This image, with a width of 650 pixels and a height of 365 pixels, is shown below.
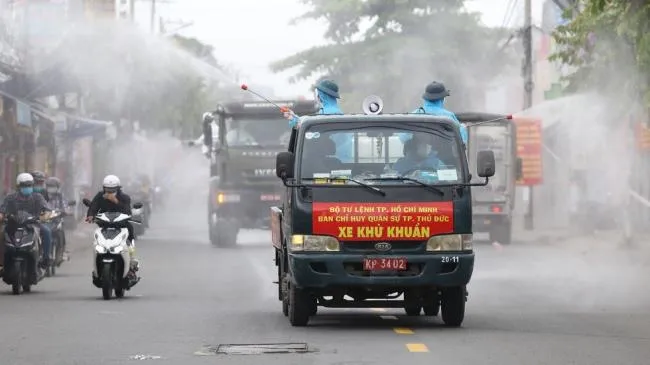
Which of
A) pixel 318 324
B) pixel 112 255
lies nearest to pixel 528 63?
pixel 112 255

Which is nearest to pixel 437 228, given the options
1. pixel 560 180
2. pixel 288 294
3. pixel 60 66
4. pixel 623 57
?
pixel 288 294

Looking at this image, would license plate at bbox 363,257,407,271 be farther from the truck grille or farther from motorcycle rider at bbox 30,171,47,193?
motorcycle rider at bbox 30,171,47,193

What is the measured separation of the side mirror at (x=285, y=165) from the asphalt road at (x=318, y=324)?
4.92 ft

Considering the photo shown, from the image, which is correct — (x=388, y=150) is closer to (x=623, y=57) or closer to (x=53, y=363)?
(x=53, y=363)

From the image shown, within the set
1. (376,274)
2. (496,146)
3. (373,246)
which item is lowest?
(376,274)

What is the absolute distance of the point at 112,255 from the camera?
1998 cm

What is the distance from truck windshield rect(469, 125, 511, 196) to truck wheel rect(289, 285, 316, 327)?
23.0m

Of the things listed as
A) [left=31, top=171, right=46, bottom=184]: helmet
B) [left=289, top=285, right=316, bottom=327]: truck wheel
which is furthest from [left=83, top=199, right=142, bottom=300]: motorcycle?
[left=289, top=285, right=316, bottom=327]: truck wheel

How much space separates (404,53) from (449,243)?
165 feet

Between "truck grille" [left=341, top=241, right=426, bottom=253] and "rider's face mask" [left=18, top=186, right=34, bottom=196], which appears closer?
"truck grille" [left=341, top=241, right=426, bottom=253]

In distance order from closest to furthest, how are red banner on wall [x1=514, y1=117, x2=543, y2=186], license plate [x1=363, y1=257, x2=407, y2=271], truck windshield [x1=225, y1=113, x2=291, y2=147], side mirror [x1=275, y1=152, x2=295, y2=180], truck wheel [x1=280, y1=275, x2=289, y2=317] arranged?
license plate [x1=363, y1=257, x2=407, y2=271] → side mirror [x1=275, y1=152, x2=295, y2=180] → truck wheel [x1=280, y1=275, x2=289, y2=317] → truck windshield [x1=225, y1=113, x2=291, y2=147] → red banner on wall [x1=514, y1=117, x2=543, y2=186]

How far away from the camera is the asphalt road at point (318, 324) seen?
1273cm

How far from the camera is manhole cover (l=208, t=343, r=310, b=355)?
1299 cm

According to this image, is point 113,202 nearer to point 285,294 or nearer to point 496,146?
point 285,294
